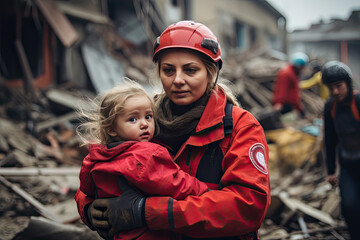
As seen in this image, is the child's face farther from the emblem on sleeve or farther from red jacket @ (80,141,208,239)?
the emblem on sleeve

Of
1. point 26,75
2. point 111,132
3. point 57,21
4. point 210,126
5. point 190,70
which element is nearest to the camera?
point 210,126

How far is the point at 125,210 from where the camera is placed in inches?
59.6

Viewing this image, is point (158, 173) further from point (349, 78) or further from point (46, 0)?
point (46, 0)

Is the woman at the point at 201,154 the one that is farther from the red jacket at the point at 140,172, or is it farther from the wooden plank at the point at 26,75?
the wooden plank at the point at 26,75

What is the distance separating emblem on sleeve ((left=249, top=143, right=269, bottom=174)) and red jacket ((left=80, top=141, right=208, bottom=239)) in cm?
31

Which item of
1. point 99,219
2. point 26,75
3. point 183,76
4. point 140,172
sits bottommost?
point 99,219

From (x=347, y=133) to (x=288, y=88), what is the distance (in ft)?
16.0

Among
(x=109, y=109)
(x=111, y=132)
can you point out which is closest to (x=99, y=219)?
(x=111, y=132)

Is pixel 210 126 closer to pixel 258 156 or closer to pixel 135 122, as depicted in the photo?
pixel 258 156

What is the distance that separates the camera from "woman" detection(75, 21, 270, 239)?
57.4 inches

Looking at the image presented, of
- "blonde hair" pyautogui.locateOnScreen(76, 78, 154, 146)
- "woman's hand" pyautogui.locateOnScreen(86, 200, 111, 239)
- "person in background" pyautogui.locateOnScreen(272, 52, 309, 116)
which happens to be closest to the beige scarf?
"blonde hair" pyautogui.locateOnScreen(76, 78, 154, 146)

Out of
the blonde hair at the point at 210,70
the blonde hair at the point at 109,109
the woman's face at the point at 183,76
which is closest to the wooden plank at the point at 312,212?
the blonde hair at the point at 210,70

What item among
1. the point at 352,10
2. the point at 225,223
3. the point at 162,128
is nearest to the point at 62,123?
the point at 162,128

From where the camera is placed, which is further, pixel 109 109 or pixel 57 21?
pixel 57 21
